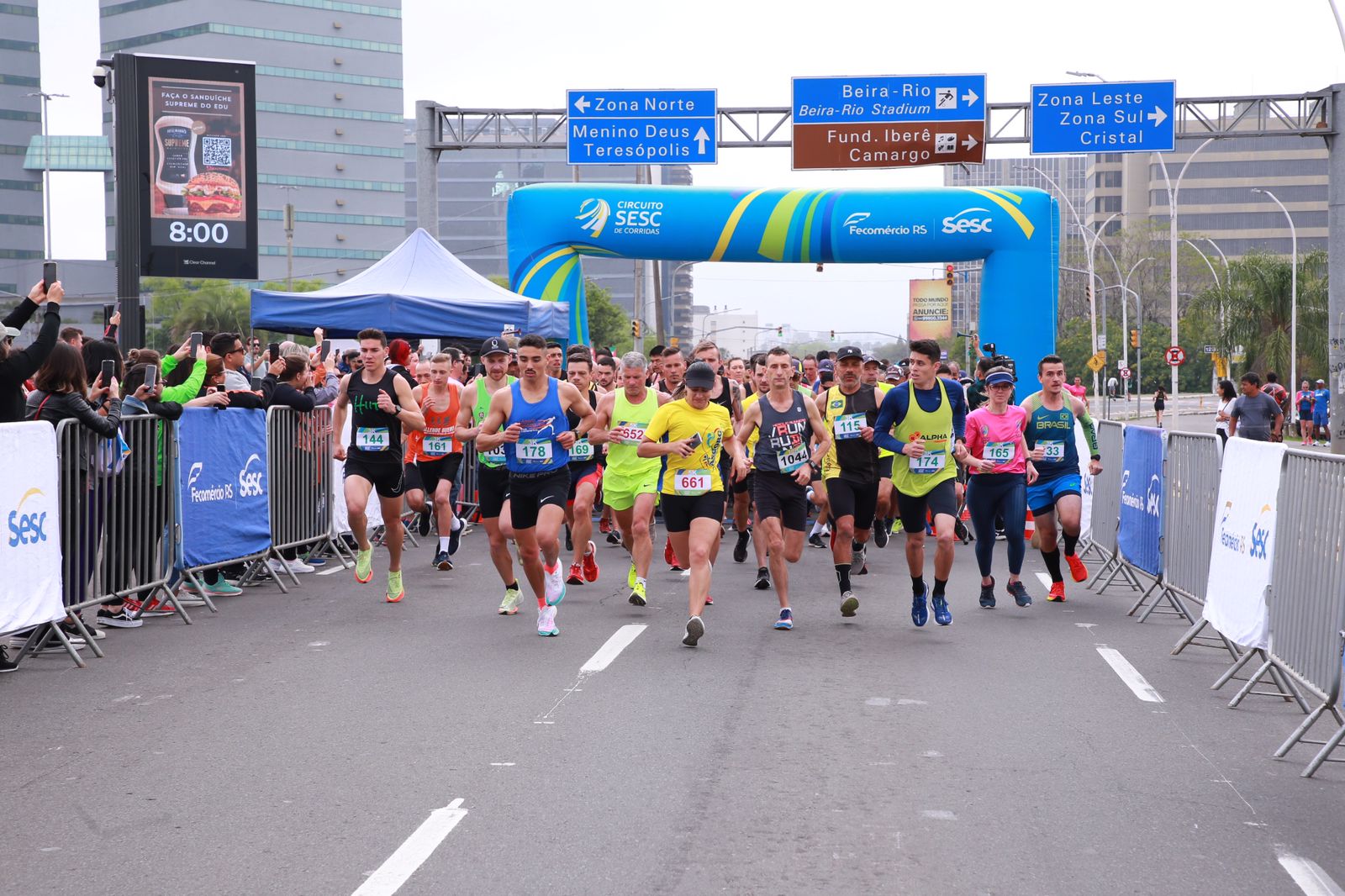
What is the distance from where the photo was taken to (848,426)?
1129cm

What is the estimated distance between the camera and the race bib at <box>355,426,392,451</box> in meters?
11.7

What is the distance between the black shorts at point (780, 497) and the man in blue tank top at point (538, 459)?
1.35m

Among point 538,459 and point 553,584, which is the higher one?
point 538,459

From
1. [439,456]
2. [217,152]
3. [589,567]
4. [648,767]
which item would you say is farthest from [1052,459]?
[217,152]

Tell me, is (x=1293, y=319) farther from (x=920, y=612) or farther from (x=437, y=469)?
(x=920, y=612)

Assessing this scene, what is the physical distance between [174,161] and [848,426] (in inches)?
447

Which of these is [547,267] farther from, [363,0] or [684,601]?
[363,0]

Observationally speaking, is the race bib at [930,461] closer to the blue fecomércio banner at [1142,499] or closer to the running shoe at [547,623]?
the blue fecomércio banner at [1142,499]

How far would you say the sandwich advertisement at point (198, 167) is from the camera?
18656 mm

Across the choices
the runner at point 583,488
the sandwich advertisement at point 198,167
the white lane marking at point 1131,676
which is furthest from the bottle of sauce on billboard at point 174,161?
the white lane marking at point 1131,676

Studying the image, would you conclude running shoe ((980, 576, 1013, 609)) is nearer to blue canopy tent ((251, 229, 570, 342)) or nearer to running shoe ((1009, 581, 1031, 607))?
running shoe ((1009, 581, 1031, 607))

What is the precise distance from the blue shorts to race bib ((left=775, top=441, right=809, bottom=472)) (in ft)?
9.22

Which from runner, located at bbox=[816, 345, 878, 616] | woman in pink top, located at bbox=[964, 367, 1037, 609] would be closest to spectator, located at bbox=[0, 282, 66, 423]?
runner, located at bbox=[816, 345, 878, 616]

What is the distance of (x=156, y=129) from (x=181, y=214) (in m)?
1.08
